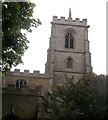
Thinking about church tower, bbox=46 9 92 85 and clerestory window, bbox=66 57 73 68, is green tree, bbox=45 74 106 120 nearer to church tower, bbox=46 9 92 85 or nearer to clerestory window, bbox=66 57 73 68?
church tower, bbox=46 9 92 85

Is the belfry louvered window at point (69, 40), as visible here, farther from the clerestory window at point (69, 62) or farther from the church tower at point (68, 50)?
the clerestory window at point (69, 62)

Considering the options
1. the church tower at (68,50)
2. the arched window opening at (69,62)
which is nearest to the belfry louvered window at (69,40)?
the church tower at (68,50)

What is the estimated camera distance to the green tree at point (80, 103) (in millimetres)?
19219

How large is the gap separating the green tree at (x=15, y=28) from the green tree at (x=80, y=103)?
303 inches

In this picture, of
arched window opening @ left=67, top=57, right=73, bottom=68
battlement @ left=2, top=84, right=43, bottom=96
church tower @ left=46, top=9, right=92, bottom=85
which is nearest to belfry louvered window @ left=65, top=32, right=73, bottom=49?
church tower @ left=46, top=9, right=92, bottom=85

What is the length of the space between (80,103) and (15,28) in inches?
377

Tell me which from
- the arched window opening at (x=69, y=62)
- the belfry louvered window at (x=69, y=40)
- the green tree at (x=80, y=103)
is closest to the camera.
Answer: the green tree at (x=80, y=103)

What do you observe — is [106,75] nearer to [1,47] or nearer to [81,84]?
[81,84]

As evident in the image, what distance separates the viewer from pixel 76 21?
4116 centimetres

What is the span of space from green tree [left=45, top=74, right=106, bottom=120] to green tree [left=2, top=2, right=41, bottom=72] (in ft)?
25.2

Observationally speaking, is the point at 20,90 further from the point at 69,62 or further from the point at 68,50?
the point at 68,50

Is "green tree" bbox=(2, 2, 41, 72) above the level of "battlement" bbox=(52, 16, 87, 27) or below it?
below

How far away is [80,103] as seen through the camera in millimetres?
19656

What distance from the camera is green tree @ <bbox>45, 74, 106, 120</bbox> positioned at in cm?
1922
